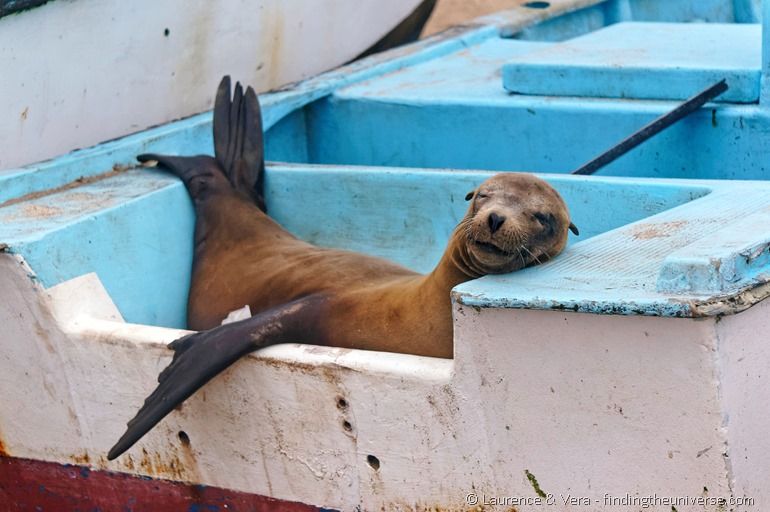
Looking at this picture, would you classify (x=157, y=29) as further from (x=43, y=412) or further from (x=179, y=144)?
(x=43, y=412)

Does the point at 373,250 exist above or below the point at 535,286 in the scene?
below

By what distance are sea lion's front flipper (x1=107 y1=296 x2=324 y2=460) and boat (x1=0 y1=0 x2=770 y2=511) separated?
0.21ft

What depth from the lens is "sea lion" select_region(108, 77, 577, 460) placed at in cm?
311

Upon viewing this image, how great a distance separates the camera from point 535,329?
2.82 m

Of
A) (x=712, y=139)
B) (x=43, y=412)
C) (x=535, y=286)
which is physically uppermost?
(x=535, y=286)

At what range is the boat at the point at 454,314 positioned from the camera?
108 inches

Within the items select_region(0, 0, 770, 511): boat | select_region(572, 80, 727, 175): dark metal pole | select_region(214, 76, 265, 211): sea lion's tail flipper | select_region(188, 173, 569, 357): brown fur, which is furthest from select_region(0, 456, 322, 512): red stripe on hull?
select_region(572, 80, 727, 175): dark metal pole

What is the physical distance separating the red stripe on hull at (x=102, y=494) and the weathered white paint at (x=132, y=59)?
1.12 metres

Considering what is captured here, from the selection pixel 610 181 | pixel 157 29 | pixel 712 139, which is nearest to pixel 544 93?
pixel 712 139

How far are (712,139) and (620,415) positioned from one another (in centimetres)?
200

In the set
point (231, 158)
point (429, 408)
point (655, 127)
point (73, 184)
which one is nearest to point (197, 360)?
point (429, 408)

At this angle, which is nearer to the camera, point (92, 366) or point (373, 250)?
point (92, 366)

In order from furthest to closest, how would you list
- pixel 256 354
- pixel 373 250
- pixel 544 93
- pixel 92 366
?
1. pixel 544 93
2. pixel 373 250
3. pixel 92 366
4. pixel 256 354

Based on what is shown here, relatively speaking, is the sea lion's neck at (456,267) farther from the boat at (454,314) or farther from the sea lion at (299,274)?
the boat at (454,314)
